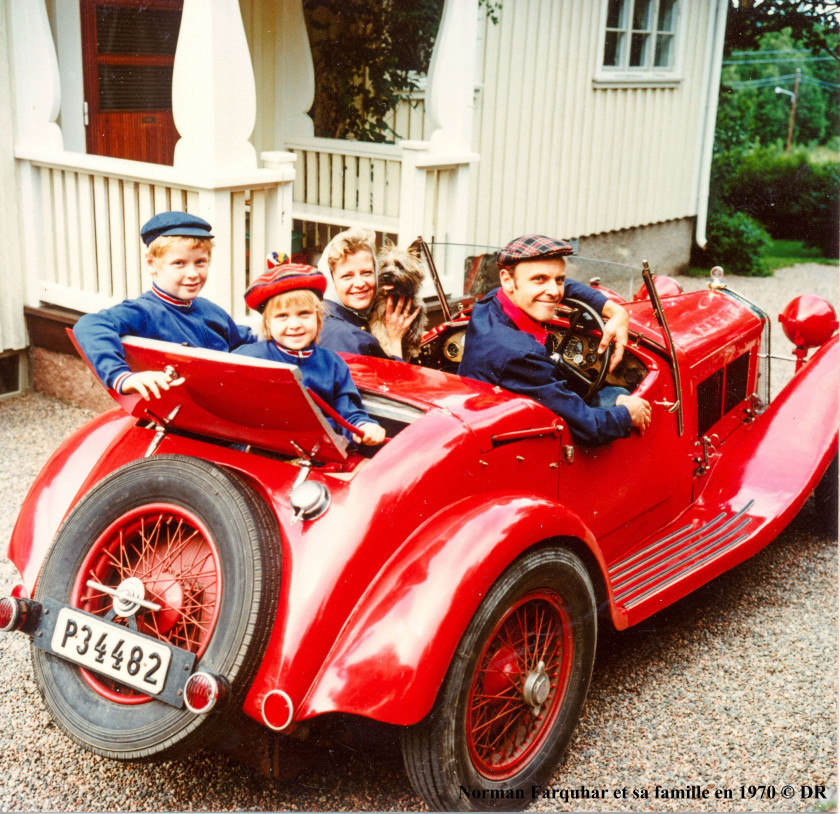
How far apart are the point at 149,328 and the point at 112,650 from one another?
3.98 ft

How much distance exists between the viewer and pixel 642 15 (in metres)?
10.4

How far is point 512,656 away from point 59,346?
4475mm

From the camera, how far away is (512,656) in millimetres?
2705

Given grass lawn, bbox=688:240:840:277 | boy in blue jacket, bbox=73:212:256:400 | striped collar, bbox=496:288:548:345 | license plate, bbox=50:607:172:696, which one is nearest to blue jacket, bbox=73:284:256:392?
boy in blue jacket, bbox=73:212:256:400

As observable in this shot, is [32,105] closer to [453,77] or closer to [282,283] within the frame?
[453,77]

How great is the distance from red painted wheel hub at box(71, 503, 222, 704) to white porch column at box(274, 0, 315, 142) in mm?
6025

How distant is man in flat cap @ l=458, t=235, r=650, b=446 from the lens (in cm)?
317

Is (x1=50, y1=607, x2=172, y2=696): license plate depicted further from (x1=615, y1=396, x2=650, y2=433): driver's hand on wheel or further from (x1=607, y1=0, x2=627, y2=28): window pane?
(x1=607, y1=0, x2=627, y2=28): window pane

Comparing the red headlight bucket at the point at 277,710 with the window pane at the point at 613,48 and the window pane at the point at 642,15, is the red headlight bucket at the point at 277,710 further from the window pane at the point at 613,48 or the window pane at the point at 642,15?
the window pane at the point at 642,15

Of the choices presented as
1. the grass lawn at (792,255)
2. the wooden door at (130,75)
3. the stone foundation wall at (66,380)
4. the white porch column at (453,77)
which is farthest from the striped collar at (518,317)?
the grass lawn at (792,255)

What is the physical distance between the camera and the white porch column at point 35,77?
578 centimetres

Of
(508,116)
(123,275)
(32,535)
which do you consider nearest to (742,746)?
(32,535)

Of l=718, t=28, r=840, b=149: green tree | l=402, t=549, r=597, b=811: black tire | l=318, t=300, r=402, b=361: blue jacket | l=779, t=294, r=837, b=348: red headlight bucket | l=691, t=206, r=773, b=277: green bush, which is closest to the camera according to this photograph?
l=402, t=549, r=597, b=811: black tire

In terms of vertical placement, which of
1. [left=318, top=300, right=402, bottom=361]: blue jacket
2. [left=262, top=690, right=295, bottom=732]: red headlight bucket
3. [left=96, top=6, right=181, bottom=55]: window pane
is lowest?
[left=262, top=690, right=295, bottom=732]: red headlight bucket
